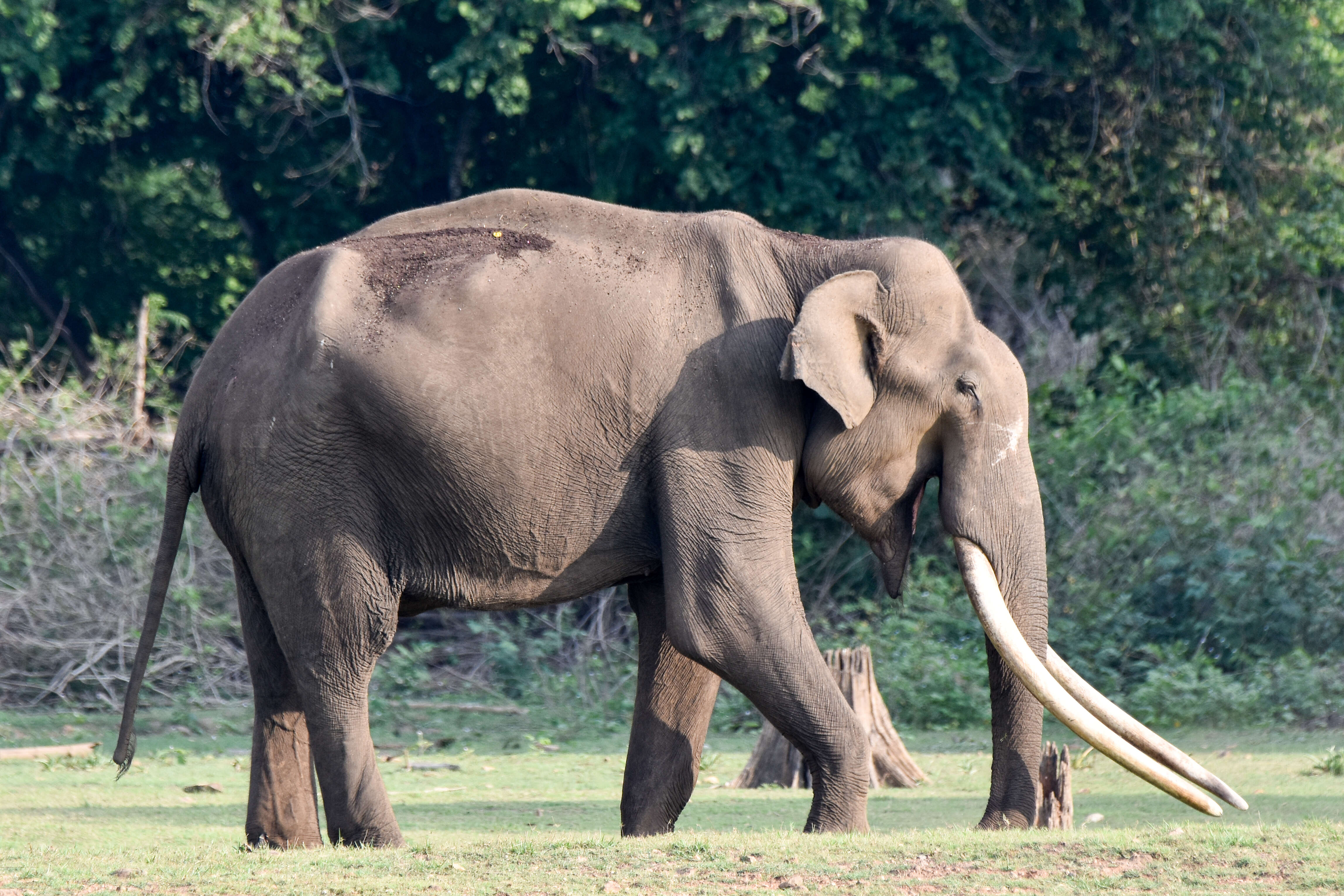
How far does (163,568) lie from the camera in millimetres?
6660

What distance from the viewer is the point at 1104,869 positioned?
5.19 meters

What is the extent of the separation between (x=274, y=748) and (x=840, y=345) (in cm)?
282

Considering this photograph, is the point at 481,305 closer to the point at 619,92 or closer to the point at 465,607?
the point at 465,607

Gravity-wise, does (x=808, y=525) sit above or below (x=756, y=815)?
above

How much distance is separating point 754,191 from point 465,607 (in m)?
8.26

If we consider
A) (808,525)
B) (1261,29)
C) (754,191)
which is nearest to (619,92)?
(754,191)

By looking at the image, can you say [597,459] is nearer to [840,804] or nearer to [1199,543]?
[840,804]

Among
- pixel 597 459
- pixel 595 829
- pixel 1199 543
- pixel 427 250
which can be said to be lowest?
pixel 595 829

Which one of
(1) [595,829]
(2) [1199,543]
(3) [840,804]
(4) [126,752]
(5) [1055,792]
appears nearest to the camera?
(3) [840,804]

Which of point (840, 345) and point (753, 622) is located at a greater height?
point (840, 345)

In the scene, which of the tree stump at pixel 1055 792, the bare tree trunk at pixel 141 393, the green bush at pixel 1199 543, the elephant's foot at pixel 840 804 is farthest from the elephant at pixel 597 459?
the bare tree trunk at pixel 141 393

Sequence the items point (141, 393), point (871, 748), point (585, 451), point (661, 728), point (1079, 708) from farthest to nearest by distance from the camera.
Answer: point (141, 393) → point (871, 748) → point (661, 728) → point (585, 451) → point (1079, 708)

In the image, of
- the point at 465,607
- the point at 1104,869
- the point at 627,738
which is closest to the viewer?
the point at 1104,869

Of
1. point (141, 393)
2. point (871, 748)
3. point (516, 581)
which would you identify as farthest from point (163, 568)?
point (141, 393)
